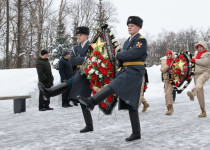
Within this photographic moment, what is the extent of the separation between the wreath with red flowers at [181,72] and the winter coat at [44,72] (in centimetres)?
422

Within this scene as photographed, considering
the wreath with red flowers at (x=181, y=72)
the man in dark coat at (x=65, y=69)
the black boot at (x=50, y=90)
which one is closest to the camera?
the black boot at (x=50, y=90)

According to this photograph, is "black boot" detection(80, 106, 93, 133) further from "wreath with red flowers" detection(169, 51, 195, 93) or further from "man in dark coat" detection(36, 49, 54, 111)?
"man in dark coat" detection(36, 49, 54, 111)

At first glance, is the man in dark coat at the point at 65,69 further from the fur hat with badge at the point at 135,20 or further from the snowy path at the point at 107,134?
the fur hat with badge at the point at 135,20

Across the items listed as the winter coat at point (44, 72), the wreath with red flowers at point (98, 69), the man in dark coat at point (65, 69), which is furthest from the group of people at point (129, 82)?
the man in dark coat at point (65, 69)

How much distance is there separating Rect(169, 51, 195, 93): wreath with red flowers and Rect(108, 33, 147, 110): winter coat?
135 inches

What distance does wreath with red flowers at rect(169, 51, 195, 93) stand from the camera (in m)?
7.56

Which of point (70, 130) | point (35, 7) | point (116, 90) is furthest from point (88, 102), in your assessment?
point (35, 7)

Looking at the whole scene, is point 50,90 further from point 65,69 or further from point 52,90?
point 65,69

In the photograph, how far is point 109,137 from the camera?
483 centimetres

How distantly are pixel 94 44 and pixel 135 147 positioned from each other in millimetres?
2029

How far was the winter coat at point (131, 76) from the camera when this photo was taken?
168 inches

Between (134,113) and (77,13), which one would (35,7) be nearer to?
(77,13)

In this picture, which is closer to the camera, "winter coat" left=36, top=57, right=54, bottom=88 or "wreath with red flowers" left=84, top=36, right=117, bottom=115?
"wreath with red flowers" left=84, top=36, right=117, bottom=115

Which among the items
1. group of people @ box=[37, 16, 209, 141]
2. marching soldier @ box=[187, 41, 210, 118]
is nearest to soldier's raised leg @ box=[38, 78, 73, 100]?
group of people @ box=[37, 16, 209, 141]
